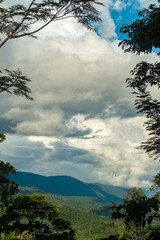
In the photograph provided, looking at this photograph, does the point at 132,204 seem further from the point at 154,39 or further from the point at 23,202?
the point at 23,202

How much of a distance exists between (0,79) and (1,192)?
16116 mm

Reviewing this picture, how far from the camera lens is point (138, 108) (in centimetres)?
1489

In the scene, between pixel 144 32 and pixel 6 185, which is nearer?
pixel 144 32

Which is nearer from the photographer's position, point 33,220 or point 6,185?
point 33,220

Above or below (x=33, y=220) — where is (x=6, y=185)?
below

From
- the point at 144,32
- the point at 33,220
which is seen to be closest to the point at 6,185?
the point at 33,220

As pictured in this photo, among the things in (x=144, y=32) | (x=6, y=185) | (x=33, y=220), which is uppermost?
(x=144, y=32)

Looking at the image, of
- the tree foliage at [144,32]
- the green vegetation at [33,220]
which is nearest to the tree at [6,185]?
the green vegetation at [33,220]

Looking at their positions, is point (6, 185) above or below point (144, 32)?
below

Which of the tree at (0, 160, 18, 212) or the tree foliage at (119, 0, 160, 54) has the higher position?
the tree foliage at (119, 0, 160, 54)

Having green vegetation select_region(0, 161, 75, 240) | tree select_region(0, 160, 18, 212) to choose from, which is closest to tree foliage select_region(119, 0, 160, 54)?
green vegetation select_region(0, 161, 75, 240)

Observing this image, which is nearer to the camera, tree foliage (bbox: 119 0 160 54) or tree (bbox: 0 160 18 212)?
tree foliage (bbox: 119 0 160 54)

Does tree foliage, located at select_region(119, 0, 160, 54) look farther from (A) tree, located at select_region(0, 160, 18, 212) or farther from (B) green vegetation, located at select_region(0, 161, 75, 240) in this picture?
(A) tree, located at select_region(0, 160, 18, 212)

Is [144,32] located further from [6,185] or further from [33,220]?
[6,185]
